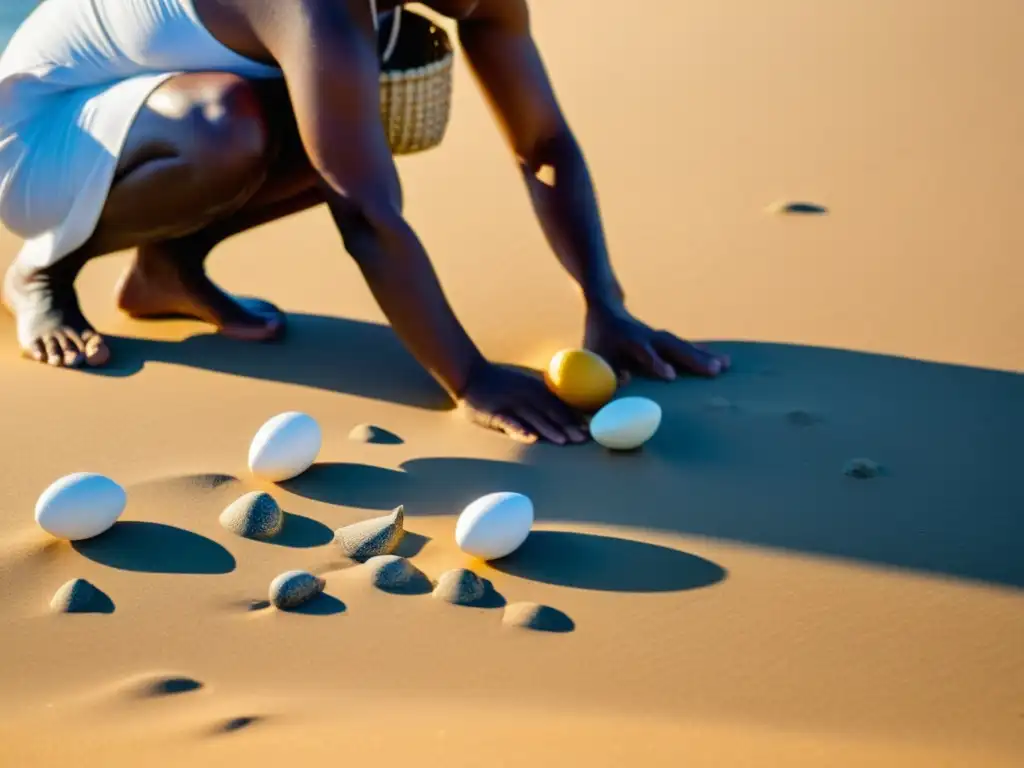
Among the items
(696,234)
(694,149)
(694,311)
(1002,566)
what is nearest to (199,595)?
(1002,566)

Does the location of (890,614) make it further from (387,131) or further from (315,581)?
(387,131)

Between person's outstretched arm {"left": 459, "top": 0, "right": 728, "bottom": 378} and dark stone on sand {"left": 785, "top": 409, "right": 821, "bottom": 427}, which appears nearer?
dark stone on sand {"left": 785, "top": 409, "right": 821, "bottom": 427}

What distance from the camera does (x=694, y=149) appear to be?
4.26 meters

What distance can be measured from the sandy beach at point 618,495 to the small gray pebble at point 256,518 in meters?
0.03

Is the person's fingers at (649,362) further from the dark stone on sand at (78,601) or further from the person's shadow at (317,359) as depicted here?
the dark stone on sand at (78,601)

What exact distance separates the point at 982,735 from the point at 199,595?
1089 mm

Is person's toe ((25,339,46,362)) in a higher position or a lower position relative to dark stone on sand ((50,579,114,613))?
higher

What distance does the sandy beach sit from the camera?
1819 millimetres

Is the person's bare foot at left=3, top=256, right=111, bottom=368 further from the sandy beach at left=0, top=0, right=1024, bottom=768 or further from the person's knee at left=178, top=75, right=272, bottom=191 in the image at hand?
the person's knee at left=178, top=75, right=272, bottom=191

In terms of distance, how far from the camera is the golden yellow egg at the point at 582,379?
8.77ft

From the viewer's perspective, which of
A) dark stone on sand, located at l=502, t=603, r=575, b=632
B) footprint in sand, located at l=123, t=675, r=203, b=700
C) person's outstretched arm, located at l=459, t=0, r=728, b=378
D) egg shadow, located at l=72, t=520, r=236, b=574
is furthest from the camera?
person's outstretched arm, located at l=459, t=0, r=728, b=378

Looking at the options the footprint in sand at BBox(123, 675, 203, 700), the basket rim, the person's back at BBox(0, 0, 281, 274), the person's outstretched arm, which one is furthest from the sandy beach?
the basket rim

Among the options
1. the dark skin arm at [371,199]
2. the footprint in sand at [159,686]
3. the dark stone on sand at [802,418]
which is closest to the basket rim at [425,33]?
the dark skin arm at [371,199]

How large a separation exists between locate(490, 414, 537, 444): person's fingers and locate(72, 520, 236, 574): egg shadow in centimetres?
58
